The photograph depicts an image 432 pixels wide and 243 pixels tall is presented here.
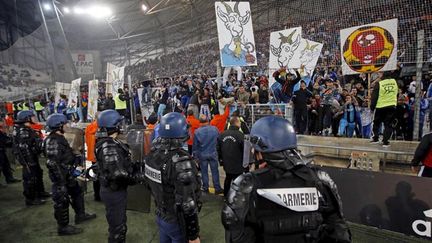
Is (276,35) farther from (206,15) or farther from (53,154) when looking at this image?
(206,15)

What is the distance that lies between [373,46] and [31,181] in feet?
25.3

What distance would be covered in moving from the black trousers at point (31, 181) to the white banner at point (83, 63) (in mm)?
30979

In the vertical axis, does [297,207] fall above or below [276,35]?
below

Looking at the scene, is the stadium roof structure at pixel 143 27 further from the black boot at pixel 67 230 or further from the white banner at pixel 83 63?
the black boot at pixel 67 230

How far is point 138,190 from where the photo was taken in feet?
15.9

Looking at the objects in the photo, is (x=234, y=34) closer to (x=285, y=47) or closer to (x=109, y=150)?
(x=285, y=47)

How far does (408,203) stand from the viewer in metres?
4.29

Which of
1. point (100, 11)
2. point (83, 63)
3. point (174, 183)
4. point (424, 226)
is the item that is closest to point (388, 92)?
point (424, 226)

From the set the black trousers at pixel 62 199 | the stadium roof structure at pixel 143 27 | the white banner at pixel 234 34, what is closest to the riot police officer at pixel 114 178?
the black trousers at pixel 62 199

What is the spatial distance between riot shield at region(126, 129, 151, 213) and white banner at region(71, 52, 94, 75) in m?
32.4

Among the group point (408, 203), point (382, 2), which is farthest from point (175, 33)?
point (408, 203)

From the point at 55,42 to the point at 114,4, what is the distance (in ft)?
36.4

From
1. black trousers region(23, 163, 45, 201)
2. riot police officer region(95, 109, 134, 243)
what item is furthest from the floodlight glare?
riot police officer region(95, 109, 134, 243)

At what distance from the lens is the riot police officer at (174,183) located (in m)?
2.55
